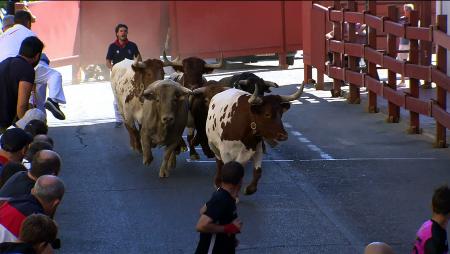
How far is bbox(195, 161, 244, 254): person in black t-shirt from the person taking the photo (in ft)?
23.8

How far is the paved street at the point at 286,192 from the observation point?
10523 mm

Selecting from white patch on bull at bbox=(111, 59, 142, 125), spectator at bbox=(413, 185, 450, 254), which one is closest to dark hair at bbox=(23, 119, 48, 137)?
spectator at bbox=(413, 185, 450, 254)

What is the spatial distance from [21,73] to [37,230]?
4.72 m

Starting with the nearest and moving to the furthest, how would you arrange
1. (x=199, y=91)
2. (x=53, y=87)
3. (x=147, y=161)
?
1. (x=53, y=87)
2. (x=199, y=91)
3. (x=147, y=161)

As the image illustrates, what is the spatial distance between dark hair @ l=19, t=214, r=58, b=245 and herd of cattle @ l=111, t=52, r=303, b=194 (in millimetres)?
5737

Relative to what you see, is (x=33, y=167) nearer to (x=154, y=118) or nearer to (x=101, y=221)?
(x=101, y=221)

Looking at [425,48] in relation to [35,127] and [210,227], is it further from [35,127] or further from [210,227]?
[210,227]

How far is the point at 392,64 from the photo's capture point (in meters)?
18.0

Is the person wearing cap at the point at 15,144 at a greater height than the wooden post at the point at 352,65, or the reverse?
the person wearing cap at the point at 15,144

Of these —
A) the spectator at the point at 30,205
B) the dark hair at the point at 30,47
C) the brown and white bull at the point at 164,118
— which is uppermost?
the dark hair at the point at 30,47

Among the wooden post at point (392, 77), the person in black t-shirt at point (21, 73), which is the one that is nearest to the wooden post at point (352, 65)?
the wooden post at point (392, 77)

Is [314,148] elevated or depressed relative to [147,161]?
depressed

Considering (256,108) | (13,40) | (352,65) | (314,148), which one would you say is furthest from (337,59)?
(13,40)

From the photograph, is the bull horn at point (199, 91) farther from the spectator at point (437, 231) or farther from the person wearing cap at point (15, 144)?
the spectator at point (437, 231)
